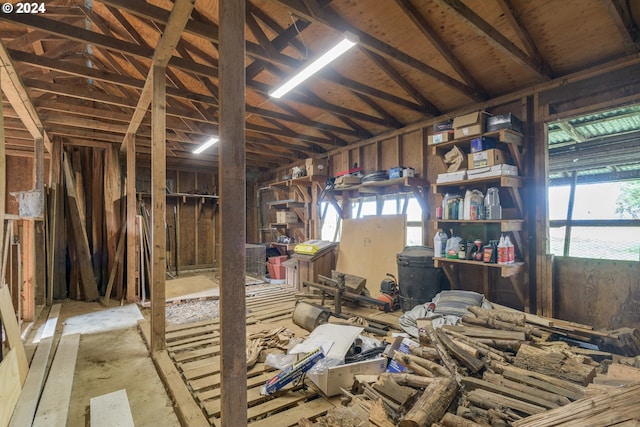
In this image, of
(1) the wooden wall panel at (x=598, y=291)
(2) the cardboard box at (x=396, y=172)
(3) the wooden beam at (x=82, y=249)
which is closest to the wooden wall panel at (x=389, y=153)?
(2) the cardboard box at (x=396, y=172)

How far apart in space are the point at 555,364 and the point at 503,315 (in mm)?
Result: 757

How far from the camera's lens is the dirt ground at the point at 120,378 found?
195 cm

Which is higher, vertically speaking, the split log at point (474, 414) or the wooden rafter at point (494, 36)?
the wooden rafter at point (494, 36)

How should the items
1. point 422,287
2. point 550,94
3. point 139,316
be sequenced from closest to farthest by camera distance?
1. point 550,94
2. point 422,287
3. point 139,316

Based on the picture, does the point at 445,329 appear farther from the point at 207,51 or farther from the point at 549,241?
the point at 207,51

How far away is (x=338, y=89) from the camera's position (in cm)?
414

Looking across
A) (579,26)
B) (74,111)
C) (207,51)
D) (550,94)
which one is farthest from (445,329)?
(74,111)

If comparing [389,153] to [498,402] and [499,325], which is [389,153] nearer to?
[499,325]

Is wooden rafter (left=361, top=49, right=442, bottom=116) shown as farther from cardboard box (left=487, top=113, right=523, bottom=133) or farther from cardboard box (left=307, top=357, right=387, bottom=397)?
cardboard box (left=307, top=357, right=387, bottom=397)

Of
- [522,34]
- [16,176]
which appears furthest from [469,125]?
[16,176]

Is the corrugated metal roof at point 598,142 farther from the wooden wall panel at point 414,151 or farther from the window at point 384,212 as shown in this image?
the window at point 384,212

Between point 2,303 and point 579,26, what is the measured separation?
5205 millimetres

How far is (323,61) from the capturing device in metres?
2.79

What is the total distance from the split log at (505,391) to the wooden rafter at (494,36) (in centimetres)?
268
